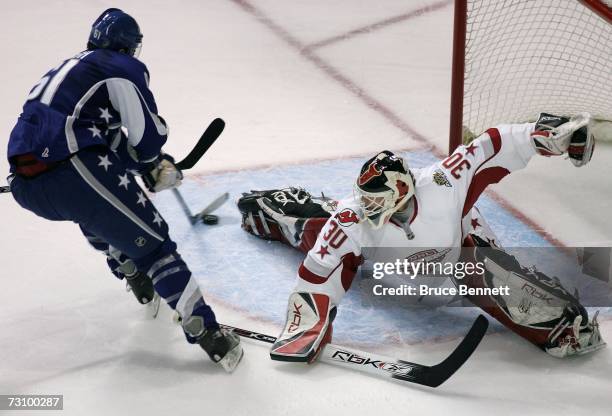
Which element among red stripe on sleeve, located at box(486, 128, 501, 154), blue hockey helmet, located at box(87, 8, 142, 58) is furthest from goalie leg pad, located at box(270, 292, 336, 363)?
blue hockey helmet, located at box(87, 8, 142, 58)

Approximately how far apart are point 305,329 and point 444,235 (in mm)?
525

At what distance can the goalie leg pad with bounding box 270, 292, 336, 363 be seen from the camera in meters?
3.09

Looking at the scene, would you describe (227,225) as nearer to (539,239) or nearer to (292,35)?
(539,239)

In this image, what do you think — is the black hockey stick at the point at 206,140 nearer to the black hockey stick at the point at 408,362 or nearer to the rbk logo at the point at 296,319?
the rbk logo at the point at 296,319

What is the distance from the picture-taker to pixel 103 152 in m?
2.96

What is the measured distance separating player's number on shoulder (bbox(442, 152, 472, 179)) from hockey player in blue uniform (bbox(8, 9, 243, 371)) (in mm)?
879

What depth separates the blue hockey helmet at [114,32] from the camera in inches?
118

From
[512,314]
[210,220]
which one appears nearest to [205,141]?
[210,220]

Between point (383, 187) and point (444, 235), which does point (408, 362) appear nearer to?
point (444, 235)

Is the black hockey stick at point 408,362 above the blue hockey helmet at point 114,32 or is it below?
below

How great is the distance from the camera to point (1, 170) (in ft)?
15.0

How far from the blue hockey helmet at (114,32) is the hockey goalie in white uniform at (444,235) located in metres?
0.81

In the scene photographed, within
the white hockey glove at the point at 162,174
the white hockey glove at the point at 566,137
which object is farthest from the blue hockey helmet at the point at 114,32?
the white hockey glove at the point at 566,137

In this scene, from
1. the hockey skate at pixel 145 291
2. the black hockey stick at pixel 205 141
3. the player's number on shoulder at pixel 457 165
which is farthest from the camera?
the black hockey stick at pixel 205 141
